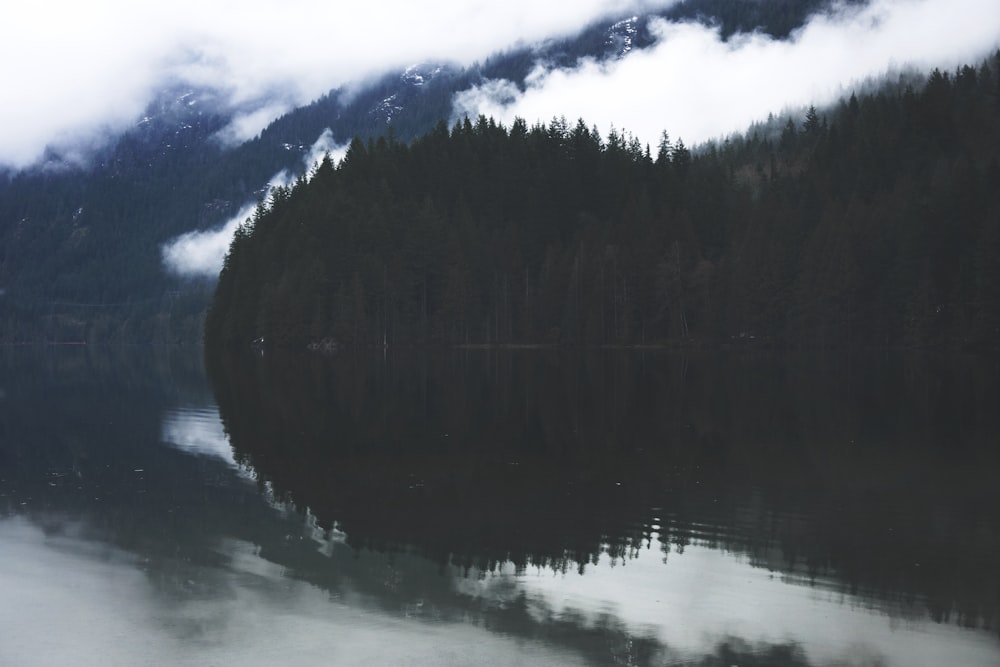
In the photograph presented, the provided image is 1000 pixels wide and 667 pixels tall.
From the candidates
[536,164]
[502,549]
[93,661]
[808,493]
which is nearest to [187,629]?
[93,661]

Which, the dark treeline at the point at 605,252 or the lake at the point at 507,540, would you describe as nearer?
the lake at the point at 507,540

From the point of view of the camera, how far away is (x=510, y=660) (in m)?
12.3

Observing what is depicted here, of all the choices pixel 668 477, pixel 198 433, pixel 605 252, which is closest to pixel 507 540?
pixel 668 477

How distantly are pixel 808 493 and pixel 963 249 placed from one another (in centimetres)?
10382

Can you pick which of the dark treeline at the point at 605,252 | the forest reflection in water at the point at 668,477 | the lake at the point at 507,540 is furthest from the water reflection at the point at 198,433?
the dark treeline at the point at 605,252

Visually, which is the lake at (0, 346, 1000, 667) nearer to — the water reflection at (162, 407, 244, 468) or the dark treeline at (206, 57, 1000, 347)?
the water reflection at (162, 407, 244, 468)

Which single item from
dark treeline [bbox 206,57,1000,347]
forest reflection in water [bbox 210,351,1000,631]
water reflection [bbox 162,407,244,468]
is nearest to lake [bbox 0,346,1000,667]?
forest reflection in water [bbox 210,351,1000,631]

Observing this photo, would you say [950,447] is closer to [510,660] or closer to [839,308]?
[510,660]

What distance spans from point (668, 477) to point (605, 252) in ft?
389

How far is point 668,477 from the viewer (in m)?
25.0

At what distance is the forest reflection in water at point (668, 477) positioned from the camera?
56.9ft

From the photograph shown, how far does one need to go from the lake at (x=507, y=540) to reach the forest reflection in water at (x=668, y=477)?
11 cm

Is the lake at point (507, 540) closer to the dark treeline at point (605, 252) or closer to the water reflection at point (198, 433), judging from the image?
the water reflection at point (198, 433)

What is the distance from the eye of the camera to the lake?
13102 mm
